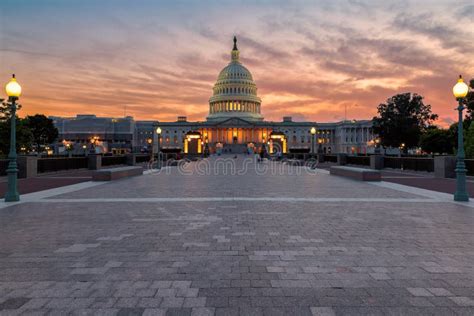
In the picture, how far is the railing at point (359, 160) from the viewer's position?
1530 inches

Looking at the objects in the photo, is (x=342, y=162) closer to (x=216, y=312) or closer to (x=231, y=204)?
(x=231, y=204)

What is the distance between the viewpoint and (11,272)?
18.6 ft

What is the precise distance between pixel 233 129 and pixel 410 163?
119 meters

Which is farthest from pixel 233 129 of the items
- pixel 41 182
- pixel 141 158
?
pixel 41 182

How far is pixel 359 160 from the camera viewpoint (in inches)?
1635

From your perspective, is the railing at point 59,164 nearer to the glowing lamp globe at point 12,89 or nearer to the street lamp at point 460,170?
the glowing lamp globe at point 12,89

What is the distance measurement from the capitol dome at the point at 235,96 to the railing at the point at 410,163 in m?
121

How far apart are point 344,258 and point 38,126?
99106mm

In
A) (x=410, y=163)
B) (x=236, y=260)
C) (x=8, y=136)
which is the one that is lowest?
(x=236, y=260)

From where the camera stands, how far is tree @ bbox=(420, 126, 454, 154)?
249ft

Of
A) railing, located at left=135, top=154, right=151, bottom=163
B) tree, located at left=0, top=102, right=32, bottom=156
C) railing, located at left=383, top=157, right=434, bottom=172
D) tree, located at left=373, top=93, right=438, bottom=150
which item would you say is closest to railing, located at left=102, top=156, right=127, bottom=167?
railing, located at left=135, top=154, right=151, bottom=163

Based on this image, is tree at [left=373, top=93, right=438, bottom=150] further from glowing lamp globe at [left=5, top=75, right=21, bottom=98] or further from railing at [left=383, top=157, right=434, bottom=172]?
glowing lamp globe at [left=5, top=75, right=21, bottom=98]

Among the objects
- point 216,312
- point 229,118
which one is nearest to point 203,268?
point 216,312

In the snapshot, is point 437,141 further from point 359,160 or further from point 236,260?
point 236,260
